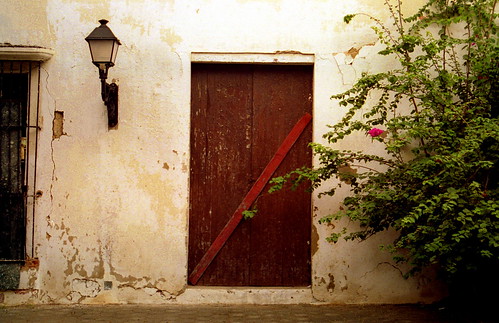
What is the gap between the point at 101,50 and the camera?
19.5 feet

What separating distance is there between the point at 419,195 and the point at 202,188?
7.95ft

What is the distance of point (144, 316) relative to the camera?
5977 mm

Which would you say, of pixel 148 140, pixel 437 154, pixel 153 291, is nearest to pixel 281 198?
pixel 148 140

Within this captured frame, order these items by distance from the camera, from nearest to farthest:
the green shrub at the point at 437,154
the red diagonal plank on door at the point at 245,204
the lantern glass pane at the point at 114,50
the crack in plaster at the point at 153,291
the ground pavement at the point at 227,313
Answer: the green shrub at the point at 437,154 < the ground pavement at the point at 227,313 < the lantern glass pane at the point at 114,50 < the crack in plaster at the point at 153,291 < the red diagonal plank on door at the point at 245,204

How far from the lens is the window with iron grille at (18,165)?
21.4 feet

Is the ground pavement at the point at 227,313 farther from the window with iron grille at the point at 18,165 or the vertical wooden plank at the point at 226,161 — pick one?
the window with iron grille at the point at 18,165

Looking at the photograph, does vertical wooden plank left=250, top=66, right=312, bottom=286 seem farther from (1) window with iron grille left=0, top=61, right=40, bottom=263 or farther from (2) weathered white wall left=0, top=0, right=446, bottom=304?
(1) window with iron grille left=0, top=61, right=40, bottom=263

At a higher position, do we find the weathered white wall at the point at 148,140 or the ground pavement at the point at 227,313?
the weathered white wall at the point at 148,140

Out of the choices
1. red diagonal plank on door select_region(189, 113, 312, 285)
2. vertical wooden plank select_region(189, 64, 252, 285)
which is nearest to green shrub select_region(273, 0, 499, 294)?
red diagonal plank on door select_region(189, 113, 312, 285)

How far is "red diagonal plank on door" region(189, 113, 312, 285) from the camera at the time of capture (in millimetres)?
6652

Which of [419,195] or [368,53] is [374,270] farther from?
[368,53]

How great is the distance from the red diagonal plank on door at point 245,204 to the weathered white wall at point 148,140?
18cm

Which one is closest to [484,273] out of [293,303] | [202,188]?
[293,303]

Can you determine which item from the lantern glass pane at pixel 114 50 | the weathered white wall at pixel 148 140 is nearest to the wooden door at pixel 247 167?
the weathered white wall at pixel 148 140
